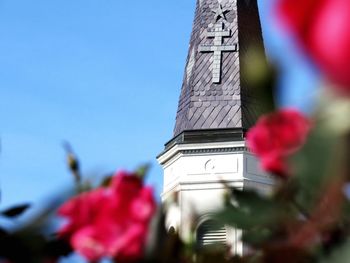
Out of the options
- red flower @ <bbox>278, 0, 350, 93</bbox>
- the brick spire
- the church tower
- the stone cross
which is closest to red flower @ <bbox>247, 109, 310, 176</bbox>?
red flower @ <bbox>278, 0, 350, 93</bbox>

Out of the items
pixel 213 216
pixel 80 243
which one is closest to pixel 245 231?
pixel 213 216

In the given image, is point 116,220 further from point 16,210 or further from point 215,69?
point 215,69

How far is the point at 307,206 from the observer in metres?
0.56

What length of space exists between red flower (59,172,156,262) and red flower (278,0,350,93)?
8.9 inches

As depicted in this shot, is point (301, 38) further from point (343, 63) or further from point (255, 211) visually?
point (255, 211)

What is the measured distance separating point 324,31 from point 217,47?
29332 millimetres

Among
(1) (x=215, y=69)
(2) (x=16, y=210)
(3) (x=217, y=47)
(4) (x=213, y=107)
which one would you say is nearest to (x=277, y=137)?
(2) (x=16, y=210)

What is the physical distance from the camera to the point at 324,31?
33cm

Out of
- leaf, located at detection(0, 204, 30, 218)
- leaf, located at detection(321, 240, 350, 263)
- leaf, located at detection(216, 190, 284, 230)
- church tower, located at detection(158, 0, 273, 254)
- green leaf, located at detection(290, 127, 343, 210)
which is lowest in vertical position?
leaf, located at detection(321, 240, 350, 263)

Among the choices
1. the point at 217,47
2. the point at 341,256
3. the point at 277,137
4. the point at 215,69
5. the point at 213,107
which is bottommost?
the point at 341,256

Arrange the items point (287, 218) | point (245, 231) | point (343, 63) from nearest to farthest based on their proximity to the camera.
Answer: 1. point (343, 63)
2. point (287, 218)
3. point (245, 231)

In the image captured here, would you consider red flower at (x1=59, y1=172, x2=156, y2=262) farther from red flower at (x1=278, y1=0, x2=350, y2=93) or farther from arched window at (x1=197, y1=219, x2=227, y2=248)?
red flower at (x1=278, y1=0, x2=350, y2=93)

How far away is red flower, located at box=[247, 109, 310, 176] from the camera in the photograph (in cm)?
51

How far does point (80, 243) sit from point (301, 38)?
26 cm
